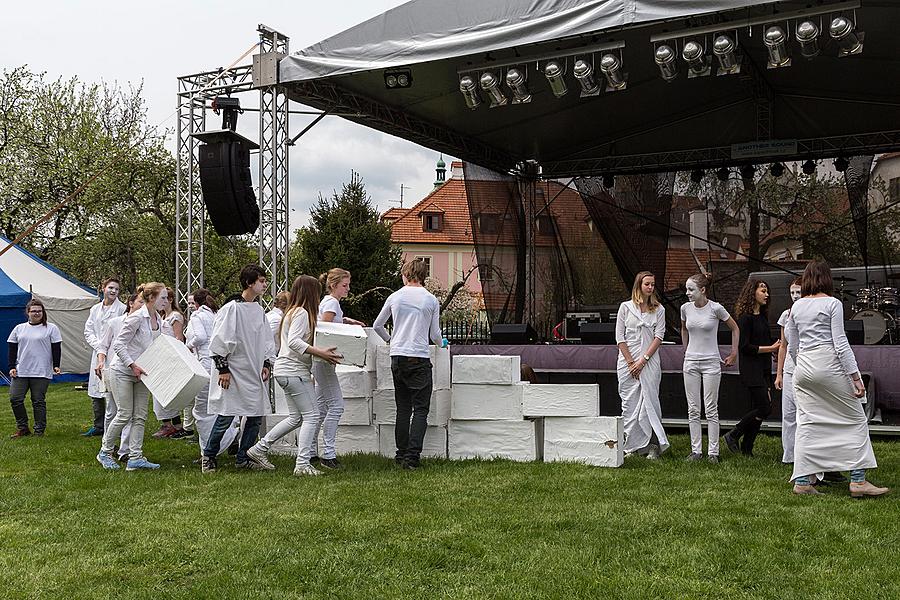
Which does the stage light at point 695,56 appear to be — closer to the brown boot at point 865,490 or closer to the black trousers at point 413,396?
the black trousers at point 413,396

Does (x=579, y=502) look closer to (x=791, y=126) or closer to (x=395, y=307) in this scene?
(x=395, y=307)

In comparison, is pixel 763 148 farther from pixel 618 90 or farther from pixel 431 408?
pixel 431 408

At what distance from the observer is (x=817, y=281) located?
5.88 m

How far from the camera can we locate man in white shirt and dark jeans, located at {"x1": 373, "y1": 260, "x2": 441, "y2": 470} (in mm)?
6961

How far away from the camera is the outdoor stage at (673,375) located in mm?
8898

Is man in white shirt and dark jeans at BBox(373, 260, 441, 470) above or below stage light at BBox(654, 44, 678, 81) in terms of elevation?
below

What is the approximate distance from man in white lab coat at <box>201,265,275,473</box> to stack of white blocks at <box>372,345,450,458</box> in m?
1.02

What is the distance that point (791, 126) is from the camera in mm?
13062

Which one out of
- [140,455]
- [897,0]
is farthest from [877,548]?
[897,0]

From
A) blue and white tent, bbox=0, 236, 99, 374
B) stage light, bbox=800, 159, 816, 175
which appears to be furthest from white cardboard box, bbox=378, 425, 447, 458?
blue and white tent, bbox=0, 236, 99, 374

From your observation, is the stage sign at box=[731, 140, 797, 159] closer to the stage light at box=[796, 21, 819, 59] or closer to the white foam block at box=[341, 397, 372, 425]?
the stage light at box=[796, 21, 819, 59]

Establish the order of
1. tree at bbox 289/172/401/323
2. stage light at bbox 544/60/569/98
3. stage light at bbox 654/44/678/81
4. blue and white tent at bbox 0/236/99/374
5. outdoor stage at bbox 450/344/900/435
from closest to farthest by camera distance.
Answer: stage light at bbox 654/44/678/81
outdoor stage at bbox 450/344/900/435
stage light at bbox 544/60/569/98
blue and white tent at bbox 0/236/99/374
tree at bbox 289/172/401/323

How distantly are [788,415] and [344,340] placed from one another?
3.43 m

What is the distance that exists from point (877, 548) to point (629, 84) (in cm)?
822
